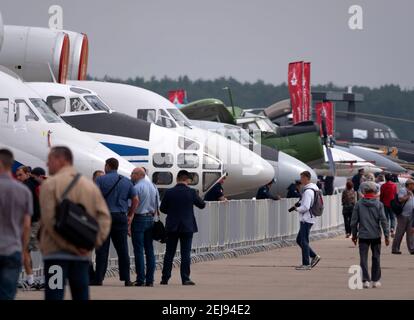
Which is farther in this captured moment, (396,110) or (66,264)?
(396,110)

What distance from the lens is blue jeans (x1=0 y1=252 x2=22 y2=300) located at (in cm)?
1241

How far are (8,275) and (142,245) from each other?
27.0 ft

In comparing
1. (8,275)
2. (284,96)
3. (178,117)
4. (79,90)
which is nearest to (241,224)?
(79,90)

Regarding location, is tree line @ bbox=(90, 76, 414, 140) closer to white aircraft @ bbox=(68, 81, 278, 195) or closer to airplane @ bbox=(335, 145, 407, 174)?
airplane @ bbox=(335, 145, 407, 174)

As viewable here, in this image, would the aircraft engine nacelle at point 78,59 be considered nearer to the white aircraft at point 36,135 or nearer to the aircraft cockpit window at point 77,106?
the aircraft cockpit window at point 77,106

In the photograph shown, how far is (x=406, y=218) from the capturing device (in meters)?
31.7

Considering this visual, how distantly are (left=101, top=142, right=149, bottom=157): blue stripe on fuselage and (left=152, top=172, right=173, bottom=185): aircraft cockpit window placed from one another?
668 millimetres

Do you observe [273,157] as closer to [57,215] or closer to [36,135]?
[36,135]
